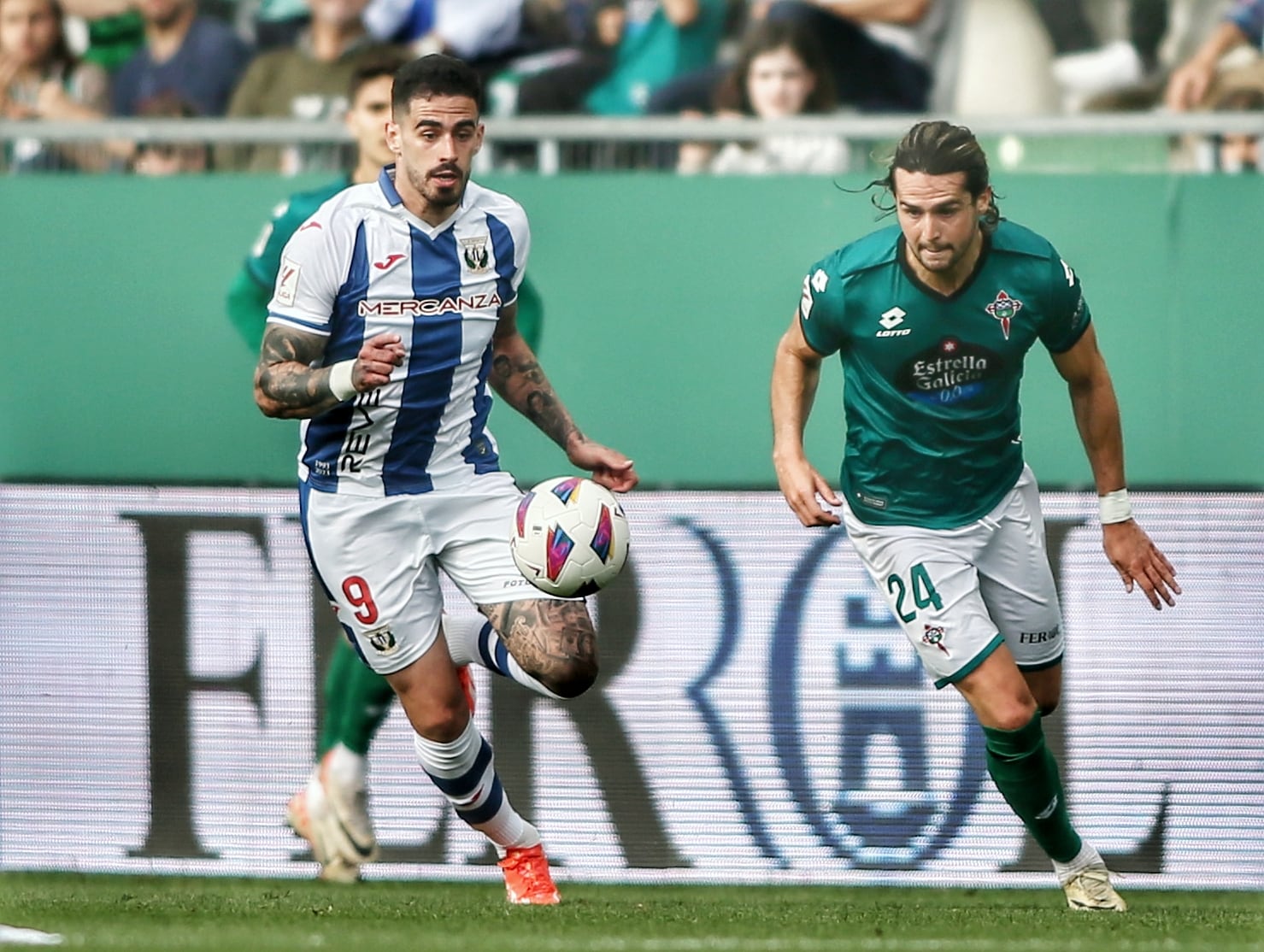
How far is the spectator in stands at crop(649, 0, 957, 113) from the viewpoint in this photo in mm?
8547

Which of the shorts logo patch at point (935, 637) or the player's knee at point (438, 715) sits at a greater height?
the shorts logo patch at point (935, 637)

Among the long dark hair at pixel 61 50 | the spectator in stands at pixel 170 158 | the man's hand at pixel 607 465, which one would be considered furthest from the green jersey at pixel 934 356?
the long dark hair at pixel 61 50

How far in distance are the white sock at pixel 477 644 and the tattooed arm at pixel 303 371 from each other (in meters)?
1.00

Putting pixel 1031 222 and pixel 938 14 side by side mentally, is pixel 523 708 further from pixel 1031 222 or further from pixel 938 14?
pixel 938 14

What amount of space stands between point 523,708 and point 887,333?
2154mm

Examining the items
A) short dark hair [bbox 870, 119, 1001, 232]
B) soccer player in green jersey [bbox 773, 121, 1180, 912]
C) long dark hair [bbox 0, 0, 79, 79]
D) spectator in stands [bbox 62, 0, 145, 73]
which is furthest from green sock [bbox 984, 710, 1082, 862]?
long dark hair [bbox 0, 0, 79, 79]

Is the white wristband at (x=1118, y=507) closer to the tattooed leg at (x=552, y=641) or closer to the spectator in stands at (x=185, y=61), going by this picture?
the tattooed leg at (x=552, y=641)

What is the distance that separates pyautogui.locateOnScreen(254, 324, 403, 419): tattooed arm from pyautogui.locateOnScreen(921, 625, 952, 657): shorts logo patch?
71.0 inches

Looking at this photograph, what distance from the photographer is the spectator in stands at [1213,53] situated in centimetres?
831

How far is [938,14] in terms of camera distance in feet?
28.1

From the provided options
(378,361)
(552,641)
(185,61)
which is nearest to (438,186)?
(378,361)

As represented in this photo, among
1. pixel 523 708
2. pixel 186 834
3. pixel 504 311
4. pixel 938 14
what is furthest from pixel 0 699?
pixel 938 14

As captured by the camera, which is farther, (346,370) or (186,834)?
(186,834)

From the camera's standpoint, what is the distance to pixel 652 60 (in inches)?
345
